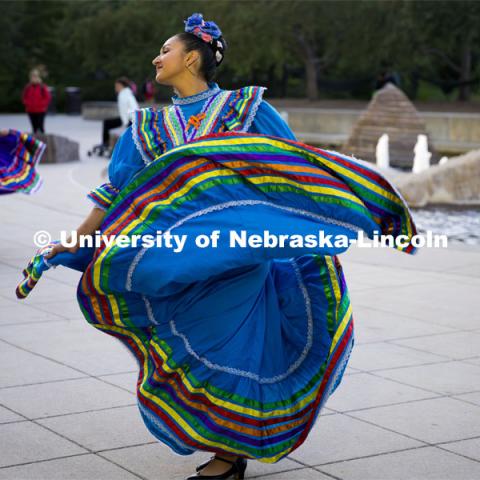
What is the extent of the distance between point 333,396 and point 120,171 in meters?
1.90

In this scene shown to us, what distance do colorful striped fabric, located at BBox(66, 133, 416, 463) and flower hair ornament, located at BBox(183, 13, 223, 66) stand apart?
56cm

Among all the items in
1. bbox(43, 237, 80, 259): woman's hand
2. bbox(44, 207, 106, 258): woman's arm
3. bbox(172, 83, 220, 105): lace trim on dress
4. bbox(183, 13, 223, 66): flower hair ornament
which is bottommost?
bbox(43, 237, 80, 259): woman's hand

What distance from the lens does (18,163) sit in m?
10.5

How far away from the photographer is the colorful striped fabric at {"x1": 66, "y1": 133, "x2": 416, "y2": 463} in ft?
12.9

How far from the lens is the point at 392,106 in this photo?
21938mm

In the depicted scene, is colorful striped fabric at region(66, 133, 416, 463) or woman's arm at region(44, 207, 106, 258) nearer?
colorful striped fabric at region(66, 133, 416, 463)

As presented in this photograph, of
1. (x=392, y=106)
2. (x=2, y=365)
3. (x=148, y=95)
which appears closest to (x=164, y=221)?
(x=2, y=365)

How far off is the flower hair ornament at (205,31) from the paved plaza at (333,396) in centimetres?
172

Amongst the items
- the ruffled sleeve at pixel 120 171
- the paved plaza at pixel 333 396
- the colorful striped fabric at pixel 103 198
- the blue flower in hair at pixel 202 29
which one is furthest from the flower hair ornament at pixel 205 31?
the paved plaza at pixel 333 396

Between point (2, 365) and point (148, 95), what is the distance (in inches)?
925

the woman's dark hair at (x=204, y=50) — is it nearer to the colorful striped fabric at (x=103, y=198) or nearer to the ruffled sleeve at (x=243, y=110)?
the ruffled sleeve at (x=243, y=110)

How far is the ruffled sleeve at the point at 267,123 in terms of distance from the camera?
167 inches

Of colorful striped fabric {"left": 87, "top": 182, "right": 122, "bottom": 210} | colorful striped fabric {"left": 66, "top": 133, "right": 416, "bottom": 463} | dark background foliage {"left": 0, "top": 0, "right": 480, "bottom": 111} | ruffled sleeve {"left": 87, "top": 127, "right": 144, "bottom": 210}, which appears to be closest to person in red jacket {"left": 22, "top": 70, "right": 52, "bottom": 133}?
dark background foliage {"left": 0, "top": 0, "right": 480, "bottom": 111}

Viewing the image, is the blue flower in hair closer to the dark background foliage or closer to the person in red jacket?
the person in red jacket
